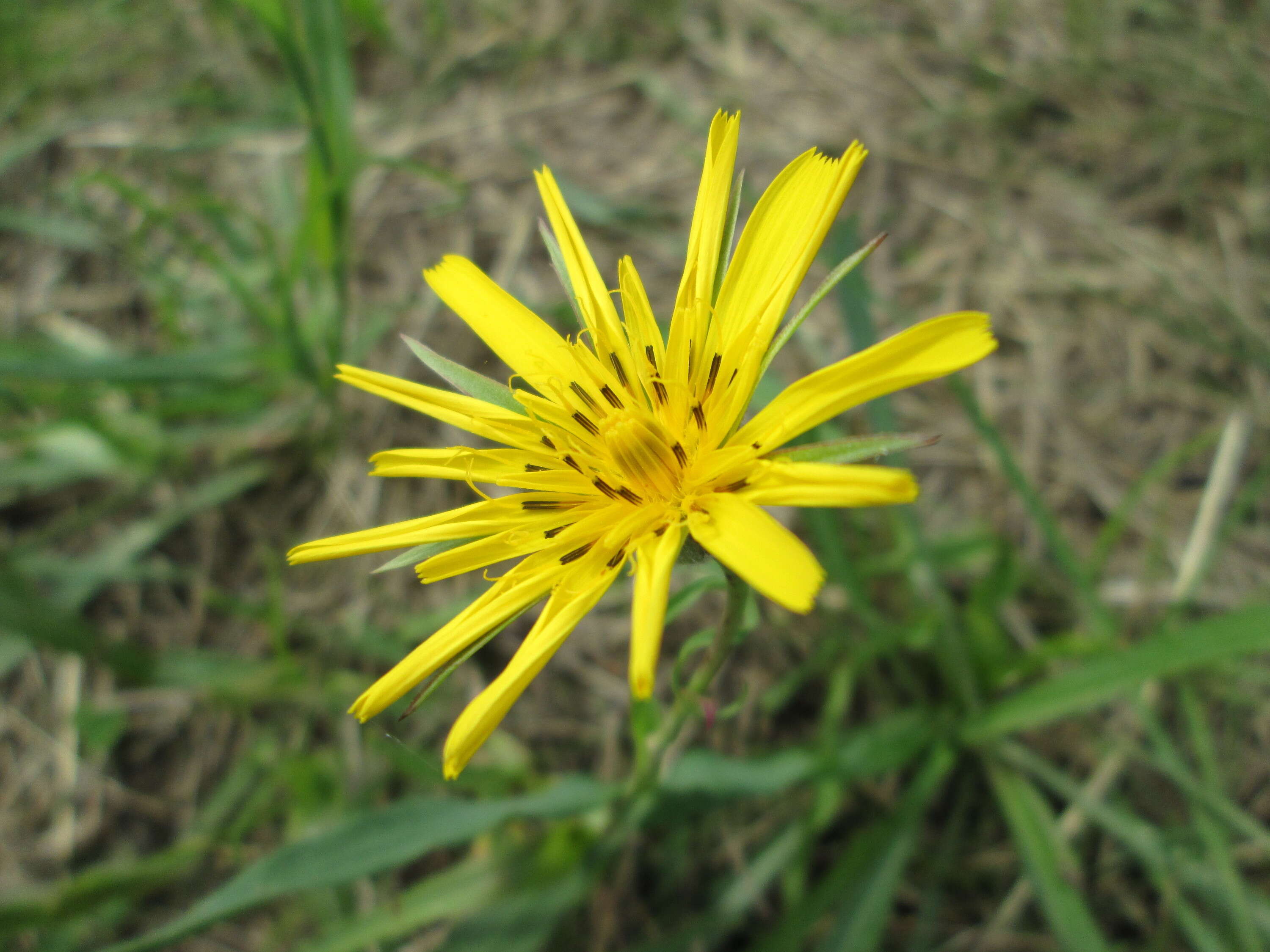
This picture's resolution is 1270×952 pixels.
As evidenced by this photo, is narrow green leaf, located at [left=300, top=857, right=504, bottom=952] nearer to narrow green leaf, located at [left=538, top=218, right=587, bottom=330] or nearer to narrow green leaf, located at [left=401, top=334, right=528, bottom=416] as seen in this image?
narrow green leaf, located at [left=401, top=334, right=528, bottom=416]

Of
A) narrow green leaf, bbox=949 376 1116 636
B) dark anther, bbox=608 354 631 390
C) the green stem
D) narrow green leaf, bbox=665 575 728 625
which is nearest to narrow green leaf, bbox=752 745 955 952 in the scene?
the green stem

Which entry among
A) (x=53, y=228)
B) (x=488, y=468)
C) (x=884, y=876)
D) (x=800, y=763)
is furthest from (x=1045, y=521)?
(x=53, y=228)

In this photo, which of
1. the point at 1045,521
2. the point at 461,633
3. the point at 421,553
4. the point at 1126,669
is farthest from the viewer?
the point at 1045,521

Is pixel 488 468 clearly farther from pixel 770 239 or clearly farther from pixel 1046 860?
pixel 1046 860

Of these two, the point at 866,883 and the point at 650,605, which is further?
the point at 866,883

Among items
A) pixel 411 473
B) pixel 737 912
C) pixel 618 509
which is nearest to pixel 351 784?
pixel 737 912

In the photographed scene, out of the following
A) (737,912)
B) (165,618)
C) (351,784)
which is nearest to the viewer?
(737,912)

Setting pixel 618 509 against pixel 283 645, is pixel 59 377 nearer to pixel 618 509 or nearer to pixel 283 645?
Result: pixel 283 645
